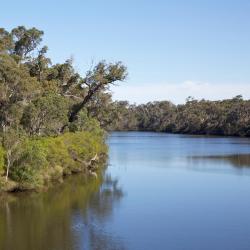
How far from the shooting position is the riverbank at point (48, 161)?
149 feet

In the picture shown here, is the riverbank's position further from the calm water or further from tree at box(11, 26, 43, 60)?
tree at box(11, 26, 43, 60)

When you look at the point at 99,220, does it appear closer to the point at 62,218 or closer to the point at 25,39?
the point at 62,218

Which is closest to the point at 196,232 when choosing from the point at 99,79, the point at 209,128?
the point at 99,79

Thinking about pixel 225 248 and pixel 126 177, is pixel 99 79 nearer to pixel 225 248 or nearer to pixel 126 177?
pixel 126 177

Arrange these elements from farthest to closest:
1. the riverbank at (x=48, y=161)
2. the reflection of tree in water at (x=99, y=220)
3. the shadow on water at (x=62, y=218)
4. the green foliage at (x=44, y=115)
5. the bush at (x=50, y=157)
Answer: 1. the green foliage at (x=44, y=115)
2. the bush at (x=50, y=157)
3. the riverbank at (x=48, y=161)
4. the shadow on water at (x=62, y=218)
5. the reflection of tree in water at (x=99, y=220)

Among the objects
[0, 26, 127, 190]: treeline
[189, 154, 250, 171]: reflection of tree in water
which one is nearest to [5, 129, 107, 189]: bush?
[0, 26, 127, 190]: treeline

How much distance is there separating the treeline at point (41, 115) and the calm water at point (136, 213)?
8.27 feet

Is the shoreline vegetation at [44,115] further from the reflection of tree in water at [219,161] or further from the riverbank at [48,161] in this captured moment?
the reflection of tree in water at [219,161]

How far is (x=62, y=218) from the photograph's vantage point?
36438mm

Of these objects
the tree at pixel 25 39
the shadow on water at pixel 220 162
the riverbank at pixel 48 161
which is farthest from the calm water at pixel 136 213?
the tree at pixel 25 39

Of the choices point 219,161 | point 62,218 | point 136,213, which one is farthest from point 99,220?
point 219,161

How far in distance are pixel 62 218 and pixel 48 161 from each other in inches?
656

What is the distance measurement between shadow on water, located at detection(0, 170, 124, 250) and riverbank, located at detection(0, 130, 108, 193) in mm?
1333

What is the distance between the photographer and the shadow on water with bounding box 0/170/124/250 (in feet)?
97.7
